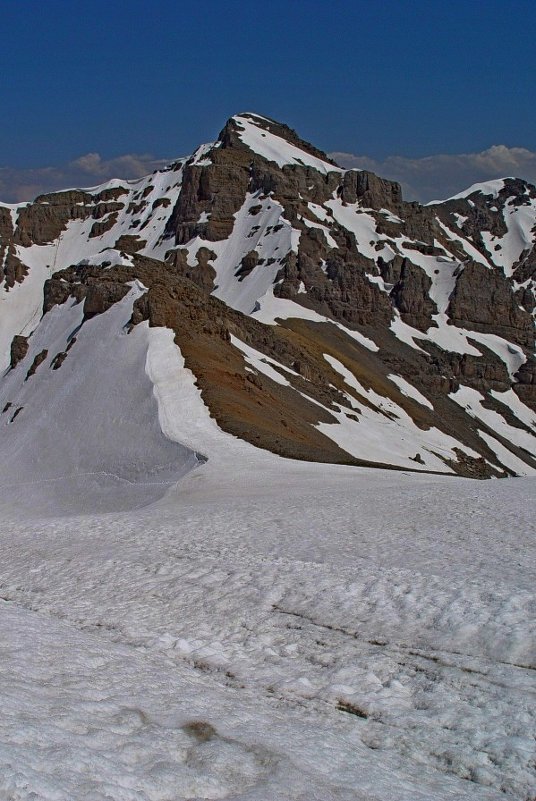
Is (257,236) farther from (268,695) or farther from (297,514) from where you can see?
(268,695)

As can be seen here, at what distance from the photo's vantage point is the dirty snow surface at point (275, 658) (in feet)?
26.5

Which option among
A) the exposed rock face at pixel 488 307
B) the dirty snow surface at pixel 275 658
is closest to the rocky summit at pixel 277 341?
the exposed rock face at pixel 488 307

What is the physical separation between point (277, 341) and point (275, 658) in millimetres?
82619

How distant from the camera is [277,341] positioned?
9400 cm

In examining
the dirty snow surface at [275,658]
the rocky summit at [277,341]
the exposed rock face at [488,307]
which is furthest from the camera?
the exposed rock face at [488,307]

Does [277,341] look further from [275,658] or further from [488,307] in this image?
[488,307]

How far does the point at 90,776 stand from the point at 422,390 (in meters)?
131

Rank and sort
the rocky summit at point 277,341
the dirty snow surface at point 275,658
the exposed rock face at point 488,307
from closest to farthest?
1. the dirty snow surface at point 275,658
2. the rocky summit at point 277,341
3. the exposed rock face at point 488,307

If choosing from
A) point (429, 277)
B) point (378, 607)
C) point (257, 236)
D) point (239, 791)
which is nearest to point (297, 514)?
point (378, 607)

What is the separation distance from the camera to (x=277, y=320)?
13000 centimetres

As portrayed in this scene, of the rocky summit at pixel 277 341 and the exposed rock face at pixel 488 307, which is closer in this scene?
the rocky summit at pixel 277 341

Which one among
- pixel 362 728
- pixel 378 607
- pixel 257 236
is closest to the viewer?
pixel 362 728

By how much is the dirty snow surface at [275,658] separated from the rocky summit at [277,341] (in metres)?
19.4

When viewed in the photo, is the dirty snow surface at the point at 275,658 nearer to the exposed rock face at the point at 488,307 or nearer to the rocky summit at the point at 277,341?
the rocky summit at the point at 277,341
